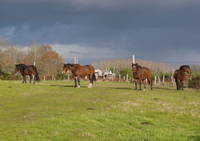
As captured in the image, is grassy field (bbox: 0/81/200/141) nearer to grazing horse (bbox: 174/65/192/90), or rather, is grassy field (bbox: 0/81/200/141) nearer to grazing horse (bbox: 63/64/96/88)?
grazing horse (bbox: 63/64/96/88)

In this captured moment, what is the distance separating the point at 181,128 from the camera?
13.1 meters

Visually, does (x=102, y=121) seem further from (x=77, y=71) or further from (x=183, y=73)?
(x=183, y=73)

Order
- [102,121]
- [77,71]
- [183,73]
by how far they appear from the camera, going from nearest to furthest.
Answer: [102,121] < [77,71] < [183,73]

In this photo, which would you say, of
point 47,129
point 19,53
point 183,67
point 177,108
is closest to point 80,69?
point 183,67

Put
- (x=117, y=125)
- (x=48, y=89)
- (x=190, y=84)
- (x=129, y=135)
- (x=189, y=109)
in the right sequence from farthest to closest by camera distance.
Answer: (x=190, y=84) < (x=48, y=89) < (x=189, y=109) < (x=117, y=125) < (x=129, y=135)

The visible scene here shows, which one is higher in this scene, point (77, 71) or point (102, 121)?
point (77, 71)

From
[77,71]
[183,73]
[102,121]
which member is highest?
[77,71]

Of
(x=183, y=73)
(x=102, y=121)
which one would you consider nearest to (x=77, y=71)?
(x=183, y=73)

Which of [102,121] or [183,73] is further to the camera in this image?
[183,73]

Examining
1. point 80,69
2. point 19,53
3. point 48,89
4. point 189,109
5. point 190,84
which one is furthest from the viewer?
point 19,53

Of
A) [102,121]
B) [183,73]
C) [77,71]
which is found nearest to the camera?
[102,121]

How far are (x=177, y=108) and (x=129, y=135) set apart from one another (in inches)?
303

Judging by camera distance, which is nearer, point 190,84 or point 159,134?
point 159,134

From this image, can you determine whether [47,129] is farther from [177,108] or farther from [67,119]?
[177,108]
